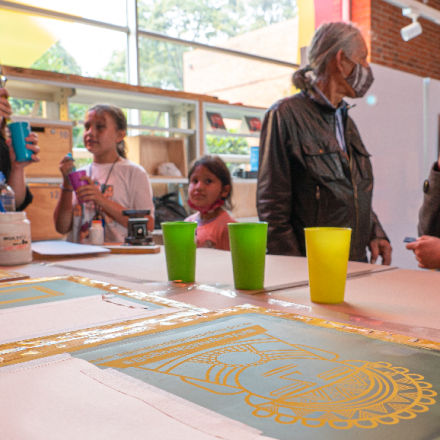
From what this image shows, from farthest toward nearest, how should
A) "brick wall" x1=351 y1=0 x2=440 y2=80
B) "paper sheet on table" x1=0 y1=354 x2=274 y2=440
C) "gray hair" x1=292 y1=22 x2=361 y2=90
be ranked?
"brick wall" x1=351 y1=0 x2=440 y2=80 → "gray hair" x1=292 y1=22 x2=361 y2=90 → "paper sheet on table" x1=0 y1=354 x2=274 y2=440

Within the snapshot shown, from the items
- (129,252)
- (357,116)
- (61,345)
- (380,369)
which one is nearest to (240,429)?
(380,369)

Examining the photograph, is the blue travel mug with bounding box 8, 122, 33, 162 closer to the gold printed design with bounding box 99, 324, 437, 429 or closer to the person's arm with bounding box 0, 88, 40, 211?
the person's arm with bounding box 0, 88, 40, 211

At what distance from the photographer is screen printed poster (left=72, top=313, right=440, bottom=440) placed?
0.35 meters

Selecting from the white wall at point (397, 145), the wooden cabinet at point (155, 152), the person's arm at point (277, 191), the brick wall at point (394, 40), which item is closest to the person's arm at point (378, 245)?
the person's arm at point (277, 191)

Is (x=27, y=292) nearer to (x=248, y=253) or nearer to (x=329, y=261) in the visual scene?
(x=248, y=253)

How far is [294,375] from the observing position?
1.45ft

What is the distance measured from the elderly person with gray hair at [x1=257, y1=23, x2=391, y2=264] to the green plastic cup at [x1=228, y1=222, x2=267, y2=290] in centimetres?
77

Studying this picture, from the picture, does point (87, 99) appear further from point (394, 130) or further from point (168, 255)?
point (168, 255)

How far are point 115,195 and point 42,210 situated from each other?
125 cm

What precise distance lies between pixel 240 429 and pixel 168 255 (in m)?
0.65

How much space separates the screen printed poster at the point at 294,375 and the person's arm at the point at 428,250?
78 cm

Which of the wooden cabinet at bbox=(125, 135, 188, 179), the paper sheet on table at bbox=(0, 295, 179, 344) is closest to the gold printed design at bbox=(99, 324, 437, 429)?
the paper sheet on table at bbox=(0, 295, 179, 344)

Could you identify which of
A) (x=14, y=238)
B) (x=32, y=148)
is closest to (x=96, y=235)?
(x=32, y=148)

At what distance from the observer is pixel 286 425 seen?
345mm
